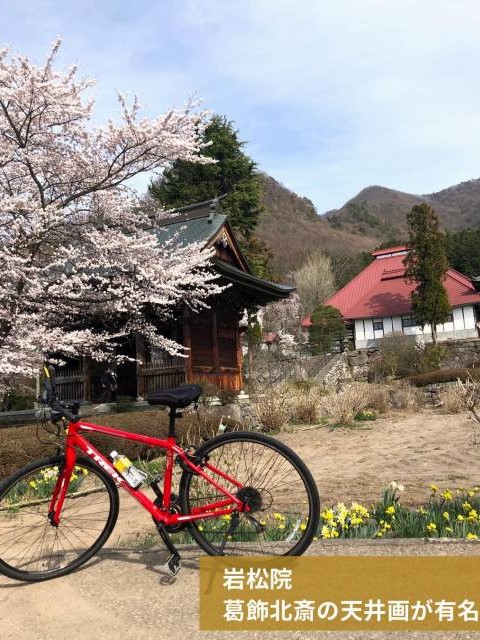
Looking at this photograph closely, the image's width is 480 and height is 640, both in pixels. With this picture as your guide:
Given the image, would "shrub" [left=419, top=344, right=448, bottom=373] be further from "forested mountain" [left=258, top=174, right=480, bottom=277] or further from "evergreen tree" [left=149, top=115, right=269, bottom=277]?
"forested mountain" [left=258, top=174, right=480, bottom=277]

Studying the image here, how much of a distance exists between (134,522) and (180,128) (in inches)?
310

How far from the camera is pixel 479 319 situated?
33.9 meters

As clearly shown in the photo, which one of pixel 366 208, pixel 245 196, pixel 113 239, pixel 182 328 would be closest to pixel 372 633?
pixel 113 239

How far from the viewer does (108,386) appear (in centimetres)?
1408

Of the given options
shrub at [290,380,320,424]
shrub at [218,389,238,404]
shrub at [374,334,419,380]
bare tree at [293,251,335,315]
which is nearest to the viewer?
shrub at [290,380,320,424]

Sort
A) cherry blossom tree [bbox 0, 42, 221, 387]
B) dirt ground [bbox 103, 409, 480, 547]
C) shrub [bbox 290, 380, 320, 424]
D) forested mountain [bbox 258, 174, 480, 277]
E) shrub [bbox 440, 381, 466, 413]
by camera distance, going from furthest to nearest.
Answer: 1. forested mountain [bbox 258, 174, 480, 277]
2. shrub [bbox 440, 381, 466, 413]
3. shrub [bbox 290, 380, 320, 424]
4. cherry blossom tree [bbox 0, 42, 221, 387]
5. dirt ground [bbox 103, 409, 480, 547]

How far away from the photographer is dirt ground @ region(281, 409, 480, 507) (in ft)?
19.5

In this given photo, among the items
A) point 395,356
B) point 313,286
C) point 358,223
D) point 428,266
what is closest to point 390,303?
point 428,266

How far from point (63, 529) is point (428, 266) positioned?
96.7ft

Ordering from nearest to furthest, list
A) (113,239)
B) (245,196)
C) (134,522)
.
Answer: (134,522) < (113,239) < (245,196)

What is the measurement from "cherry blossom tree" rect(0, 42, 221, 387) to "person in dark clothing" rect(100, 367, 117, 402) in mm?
2898

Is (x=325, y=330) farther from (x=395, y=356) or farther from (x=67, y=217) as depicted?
(x=67, y=217)

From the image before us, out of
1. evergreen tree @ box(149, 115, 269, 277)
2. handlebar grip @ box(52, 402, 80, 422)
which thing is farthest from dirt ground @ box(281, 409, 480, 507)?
evergreen tree @ box(149, 115, 269, 277)

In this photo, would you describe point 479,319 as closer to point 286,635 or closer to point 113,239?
point 113,239
